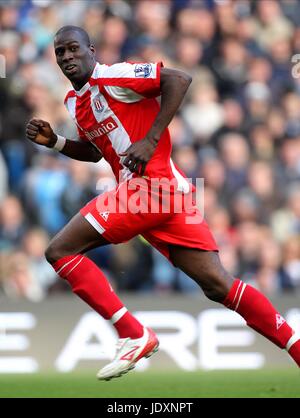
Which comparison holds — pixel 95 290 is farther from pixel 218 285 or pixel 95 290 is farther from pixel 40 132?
pixel 40 132

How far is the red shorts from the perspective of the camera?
695 cm

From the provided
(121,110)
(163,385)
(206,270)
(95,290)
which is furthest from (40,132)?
(163,385)

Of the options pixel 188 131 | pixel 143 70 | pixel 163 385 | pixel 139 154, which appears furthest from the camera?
pixel 188 131

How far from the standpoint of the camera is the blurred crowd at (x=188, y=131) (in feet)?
38.2

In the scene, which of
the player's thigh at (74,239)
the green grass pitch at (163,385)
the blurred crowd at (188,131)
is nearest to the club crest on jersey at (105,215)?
the player's thigh at (74,239)

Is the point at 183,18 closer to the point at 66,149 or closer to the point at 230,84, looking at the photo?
the point at 230,84

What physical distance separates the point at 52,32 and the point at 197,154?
97.6 inches

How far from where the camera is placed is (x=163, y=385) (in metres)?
8.52

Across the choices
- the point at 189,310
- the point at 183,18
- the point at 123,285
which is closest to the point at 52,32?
the point at 183,18

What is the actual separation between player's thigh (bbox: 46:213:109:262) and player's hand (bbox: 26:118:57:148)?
2.66ft

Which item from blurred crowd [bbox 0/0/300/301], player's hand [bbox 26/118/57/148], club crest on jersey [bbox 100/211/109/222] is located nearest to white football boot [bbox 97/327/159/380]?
club crest on jersey [bbox 100/211/109/222]

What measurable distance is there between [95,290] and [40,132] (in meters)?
→ 1.29

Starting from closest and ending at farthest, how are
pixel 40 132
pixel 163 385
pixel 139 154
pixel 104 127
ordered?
pixel 139 154 → pixel 104 127 → pixel 40 132 → pixel 163 385

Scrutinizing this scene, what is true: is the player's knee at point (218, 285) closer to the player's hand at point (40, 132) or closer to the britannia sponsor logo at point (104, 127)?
the britannia sponsor logo at point (104, 127)
